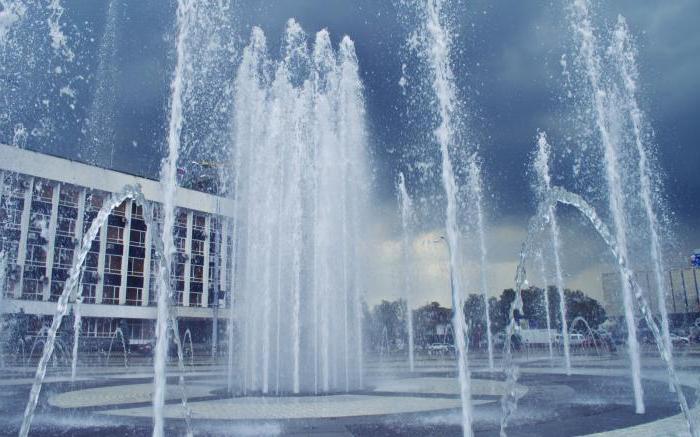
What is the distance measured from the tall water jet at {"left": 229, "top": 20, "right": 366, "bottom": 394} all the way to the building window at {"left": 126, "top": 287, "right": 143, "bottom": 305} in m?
39.5

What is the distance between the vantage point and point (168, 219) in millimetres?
10703

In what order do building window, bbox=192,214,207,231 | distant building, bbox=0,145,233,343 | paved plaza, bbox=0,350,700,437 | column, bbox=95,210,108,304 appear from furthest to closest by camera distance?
building window, bbox=192,214,207,231 → column, bbox=95,210,108,304 → distant building, bbox=0,145,233,343 → paved plaza, bbox=0,350,700,437

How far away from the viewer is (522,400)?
11906 millimetres

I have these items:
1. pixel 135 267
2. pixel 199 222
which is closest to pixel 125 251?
pixel 135 267

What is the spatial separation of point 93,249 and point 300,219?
4187 centimetres

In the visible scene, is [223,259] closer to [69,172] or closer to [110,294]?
[110,294]

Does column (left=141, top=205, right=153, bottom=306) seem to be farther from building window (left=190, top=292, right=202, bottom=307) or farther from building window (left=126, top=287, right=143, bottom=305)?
building window (left=190, top=292, right=202, bottom=307)

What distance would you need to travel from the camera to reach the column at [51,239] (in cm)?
4906

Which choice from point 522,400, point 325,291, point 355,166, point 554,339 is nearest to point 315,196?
point 355,166

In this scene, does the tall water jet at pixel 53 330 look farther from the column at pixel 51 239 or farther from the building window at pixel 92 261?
the building window at pixel 92 261

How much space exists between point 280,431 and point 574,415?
4864 mm

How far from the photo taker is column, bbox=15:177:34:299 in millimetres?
47812

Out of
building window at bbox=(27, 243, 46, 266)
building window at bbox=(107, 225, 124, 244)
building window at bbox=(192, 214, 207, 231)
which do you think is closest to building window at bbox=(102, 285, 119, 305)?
building window at bbox=(107, 225, 124, 244)

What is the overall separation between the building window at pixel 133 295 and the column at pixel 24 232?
10.2 meters
